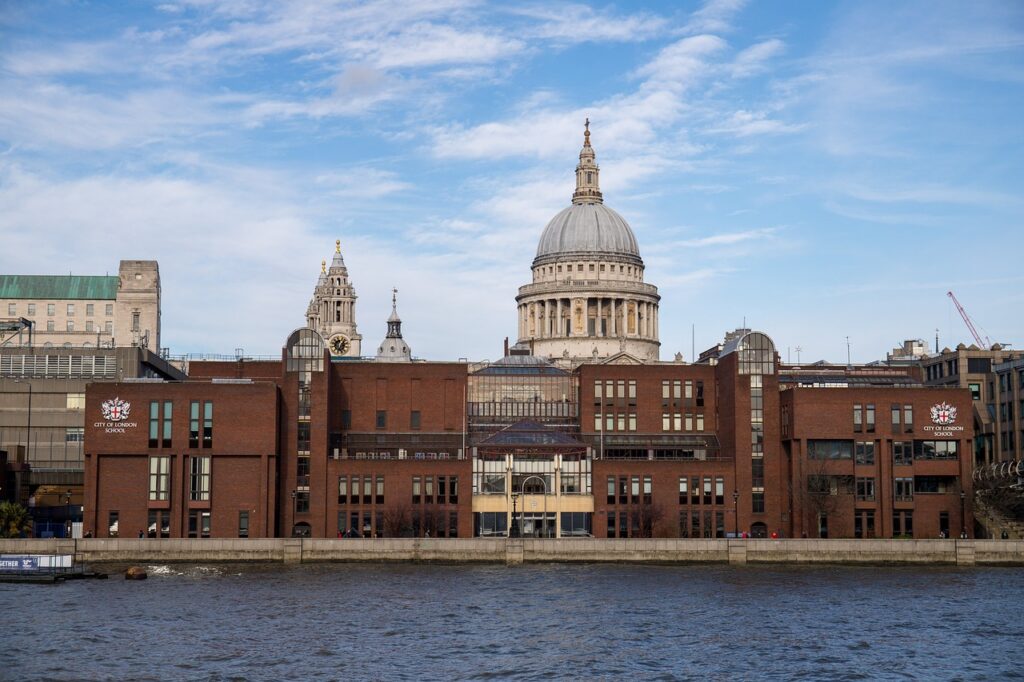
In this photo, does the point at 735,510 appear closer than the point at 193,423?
No

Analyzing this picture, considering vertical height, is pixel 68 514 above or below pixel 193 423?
below

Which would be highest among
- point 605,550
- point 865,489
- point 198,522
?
point 865,489

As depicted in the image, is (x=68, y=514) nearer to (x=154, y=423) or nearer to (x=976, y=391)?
(x=154, y=423)

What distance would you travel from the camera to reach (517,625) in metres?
85.1

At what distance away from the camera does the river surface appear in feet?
236

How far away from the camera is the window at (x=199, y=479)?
131875 mm

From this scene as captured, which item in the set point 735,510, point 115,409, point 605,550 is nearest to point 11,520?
point 115,409

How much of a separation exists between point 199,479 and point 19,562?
83.0ft

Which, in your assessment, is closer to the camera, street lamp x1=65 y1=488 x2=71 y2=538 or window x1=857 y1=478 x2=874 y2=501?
street lamp x1=65 y1=488 x2=71 y2=538

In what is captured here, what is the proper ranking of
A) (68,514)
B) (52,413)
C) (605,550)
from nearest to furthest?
(605,550) → (68,514) → (52,413)

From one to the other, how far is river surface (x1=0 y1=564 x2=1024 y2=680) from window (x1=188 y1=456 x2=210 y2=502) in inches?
687

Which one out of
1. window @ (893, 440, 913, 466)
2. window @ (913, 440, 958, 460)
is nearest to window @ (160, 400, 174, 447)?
window @ (893, 440, 913, 466)

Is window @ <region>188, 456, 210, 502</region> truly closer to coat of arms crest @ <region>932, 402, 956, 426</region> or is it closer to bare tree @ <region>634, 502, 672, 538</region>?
bare tree @ <region>634, 502, 672, 538</region>

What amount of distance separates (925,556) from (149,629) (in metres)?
66.7
